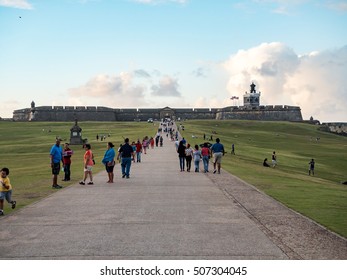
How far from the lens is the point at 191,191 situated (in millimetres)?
15117

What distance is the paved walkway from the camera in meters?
7.54

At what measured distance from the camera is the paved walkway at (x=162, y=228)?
24.7 ft

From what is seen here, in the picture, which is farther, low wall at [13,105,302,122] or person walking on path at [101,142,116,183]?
low wall at [13,105,302,122]

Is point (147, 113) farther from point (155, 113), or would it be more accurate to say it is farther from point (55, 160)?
point (55, 160)

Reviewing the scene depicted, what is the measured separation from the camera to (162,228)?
9.36 m

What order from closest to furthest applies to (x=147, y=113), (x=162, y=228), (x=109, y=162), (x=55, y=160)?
1. (x=162, y=228)
2. (x=55, y=160)
3. (x=109, y=162)
4. (x=147, y=113)

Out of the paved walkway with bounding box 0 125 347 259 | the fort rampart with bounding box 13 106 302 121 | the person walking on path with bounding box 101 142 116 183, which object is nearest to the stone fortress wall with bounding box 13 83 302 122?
the fort rampart with bounding box 13 106 302 121

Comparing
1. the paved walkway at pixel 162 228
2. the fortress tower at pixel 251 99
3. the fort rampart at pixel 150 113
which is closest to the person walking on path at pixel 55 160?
the paved walkway at pixel 162 228

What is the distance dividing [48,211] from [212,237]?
4.67 meters

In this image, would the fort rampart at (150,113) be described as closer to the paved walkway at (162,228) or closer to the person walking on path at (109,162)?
the person walking on path at (109,162)

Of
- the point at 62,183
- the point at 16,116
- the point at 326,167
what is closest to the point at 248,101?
the point at 16,116

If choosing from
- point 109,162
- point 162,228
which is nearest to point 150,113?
point 109,162

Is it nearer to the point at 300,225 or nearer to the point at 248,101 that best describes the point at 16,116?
the point at 248,101

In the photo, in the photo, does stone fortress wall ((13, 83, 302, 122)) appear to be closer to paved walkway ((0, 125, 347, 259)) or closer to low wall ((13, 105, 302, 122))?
low wall ((13, 105, 302, 122))
